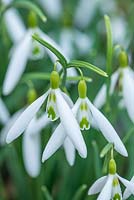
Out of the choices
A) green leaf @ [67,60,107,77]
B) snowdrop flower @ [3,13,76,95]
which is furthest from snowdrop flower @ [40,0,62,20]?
green leaf @ [67,60,107,77]

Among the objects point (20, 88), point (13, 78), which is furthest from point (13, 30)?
point (13, 78)

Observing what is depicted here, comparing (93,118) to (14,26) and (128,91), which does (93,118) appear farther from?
(14,26)

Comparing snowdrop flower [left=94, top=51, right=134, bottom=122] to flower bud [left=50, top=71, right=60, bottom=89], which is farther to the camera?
snowdrop flower [left=94, top=51, right=134, bottom=122]

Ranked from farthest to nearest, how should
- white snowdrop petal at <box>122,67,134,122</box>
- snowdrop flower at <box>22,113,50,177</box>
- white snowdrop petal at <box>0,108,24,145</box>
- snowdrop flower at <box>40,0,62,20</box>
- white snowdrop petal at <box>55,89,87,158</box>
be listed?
1. snowdrop flower at <box>40,0,62,20</box>
2. white snowdrop petal at <box>0,108,24,145</box>
3. snowdrop flower at <box>22,113,50,177</box>
4. white snowdrop petal at <box>122,67,134,122</box>
5. white snowdrop petal at <box>55,89,87,158</box>

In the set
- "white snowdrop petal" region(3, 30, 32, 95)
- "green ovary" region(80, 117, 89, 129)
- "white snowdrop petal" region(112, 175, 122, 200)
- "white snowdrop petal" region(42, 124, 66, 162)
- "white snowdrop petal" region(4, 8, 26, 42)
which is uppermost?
"white snowdrop petal" region(4, 8, 26, 42)

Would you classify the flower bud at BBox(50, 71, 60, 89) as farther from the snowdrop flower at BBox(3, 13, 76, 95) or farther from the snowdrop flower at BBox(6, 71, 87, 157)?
the snowdrop flower at BBox(3, 13, 76, 95)

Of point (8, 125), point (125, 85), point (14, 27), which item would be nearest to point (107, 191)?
point (125, 85)

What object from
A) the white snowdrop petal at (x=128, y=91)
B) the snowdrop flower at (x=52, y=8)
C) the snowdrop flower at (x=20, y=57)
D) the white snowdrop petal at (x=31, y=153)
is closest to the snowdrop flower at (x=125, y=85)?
the white snowdrop petal at (x=128, y=91)
